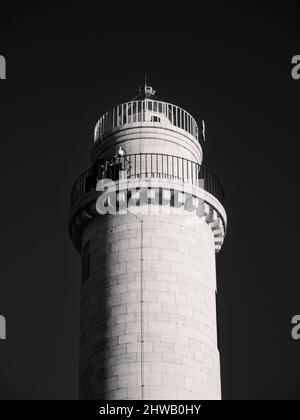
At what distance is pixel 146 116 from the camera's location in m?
48.5

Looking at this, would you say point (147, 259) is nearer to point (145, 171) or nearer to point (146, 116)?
point (145, 171)

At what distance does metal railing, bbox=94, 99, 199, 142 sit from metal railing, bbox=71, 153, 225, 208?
171 centimetres

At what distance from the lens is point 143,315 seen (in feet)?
144

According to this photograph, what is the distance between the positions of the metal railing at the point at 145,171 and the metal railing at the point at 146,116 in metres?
1.71

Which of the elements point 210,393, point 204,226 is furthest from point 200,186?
point 210,393

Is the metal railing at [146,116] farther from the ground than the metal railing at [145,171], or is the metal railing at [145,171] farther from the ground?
the metal railing at [146,116]

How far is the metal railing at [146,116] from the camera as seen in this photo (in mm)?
48594

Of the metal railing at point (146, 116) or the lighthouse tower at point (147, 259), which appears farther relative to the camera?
the metal railing at point (146, 116)

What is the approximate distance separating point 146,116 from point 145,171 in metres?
2.62

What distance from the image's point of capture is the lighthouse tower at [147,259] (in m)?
43.3

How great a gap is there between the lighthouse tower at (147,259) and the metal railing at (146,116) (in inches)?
2.0

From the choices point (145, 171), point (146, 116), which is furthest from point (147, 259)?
point (146, 116)
